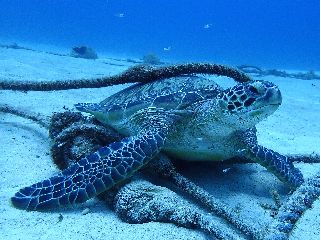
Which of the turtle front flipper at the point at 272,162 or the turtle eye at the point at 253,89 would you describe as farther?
the turtle front flipper at the point at 272,162

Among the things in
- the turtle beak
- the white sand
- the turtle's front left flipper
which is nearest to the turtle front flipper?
the white sand

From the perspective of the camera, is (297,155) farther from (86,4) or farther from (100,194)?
(86,4)

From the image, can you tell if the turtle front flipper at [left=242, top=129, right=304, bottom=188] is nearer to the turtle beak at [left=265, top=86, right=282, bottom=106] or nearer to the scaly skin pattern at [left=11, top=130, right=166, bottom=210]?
the turtle beak at [left=265, top=86, right=282, bottom=106]

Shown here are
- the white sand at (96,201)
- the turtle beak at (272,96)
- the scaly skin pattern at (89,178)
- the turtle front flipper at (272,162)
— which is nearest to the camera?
the white sand at (96,201)

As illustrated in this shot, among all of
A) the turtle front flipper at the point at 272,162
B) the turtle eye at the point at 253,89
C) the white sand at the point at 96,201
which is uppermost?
the turtle eye at the point at 253,89

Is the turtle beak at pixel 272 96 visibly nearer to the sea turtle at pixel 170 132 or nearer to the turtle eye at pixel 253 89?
the sea turtle at pixel 170 132

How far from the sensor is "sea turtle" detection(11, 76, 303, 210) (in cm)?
312

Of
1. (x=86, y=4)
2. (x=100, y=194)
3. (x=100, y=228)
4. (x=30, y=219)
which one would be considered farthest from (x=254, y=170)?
(x=86, y=4)

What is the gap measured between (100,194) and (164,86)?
73.5 inches

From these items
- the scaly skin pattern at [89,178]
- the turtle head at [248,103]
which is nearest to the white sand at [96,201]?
the scaly skin pattern at [89,178]

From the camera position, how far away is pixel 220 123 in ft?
13.1

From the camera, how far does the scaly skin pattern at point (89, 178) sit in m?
3.02

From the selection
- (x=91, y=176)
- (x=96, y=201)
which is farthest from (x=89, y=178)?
(x=96, y=201)

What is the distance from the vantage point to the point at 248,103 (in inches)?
145
